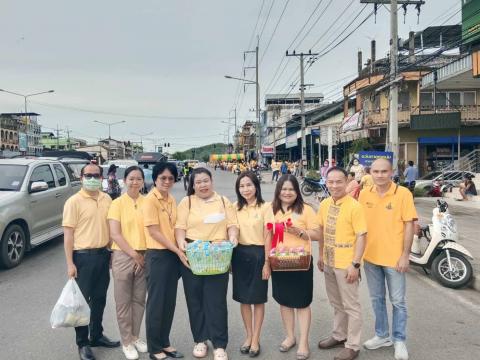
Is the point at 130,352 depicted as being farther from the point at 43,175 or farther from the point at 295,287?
the point at 43,175

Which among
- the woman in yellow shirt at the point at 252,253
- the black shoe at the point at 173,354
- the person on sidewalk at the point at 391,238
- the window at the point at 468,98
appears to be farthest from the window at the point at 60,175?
the window at the point at 468,98

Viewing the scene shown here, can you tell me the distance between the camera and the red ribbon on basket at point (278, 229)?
394cm

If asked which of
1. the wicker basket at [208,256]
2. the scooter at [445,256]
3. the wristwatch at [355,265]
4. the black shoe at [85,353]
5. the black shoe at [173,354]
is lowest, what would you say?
the black shoe at [173,354]

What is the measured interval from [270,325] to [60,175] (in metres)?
6.47

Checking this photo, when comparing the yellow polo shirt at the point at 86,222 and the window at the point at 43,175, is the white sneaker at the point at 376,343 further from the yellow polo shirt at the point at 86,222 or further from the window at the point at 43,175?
the window at the point at 43,175

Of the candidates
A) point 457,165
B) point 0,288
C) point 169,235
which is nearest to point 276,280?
point 169,235

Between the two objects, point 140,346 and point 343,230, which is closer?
point 343,230

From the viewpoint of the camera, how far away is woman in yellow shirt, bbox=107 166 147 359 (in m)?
4.03

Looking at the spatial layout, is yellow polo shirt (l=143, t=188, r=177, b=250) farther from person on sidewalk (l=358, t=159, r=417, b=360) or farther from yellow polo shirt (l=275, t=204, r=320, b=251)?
person on sidewalk (l=358, t=159, r=417, b=360)

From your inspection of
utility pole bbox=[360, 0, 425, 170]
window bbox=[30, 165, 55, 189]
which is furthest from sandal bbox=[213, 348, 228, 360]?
utility pole bbox=[360, 0, 425, 170]

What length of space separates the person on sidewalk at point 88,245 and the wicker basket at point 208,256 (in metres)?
0.93

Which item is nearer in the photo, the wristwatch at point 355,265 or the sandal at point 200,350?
the wristwatch at point 355,265

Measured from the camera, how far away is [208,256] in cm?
374

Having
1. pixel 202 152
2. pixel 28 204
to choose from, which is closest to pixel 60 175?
pixel 28 204
